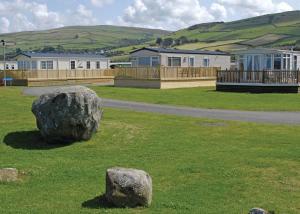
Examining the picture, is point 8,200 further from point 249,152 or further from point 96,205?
point 249,152

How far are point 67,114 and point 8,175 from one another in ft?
13.3

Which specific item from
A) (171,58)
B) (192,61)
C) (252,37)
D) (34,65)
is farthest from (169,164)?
(252,37)

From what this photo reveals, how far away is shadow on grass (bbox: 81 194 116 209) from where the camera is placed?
9.34 m

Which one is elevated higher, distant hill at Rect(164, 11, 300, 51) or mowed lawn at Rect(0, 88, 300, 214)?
distant hill at Rect(164, 11, 300, 51)

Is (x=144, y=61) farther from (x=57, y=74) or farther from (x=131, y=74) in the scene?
(x=57, y=74)

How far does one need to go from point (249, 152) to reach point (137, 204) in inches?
224

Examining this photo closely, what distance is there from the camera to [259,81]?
4009 centimetres

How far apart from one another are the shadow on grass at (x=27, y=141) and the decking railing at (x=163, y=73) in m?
30.2

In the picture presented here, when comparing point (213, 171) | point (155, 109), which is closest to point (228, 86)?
point (155, 109)

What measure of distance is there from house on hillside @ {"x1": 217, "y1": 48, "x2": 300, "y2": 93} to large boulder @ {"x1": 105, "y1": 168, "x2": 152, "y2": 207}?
102 feet

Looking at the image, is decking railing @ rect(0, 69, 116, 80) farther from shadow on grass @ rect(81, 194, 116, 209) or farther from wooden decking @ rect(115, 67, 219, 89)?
shadow on grass @ rect(81, 194, 116, 209)

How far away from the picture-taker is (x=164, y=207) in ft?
30.5

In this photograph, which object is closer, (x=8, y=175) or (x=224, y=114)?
(x=8, y=175)

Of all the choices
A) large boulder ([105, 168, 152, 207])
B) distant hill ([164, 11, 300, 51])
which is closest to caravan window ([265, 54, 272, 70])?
large boulder ([105, 168, 152, 207])
